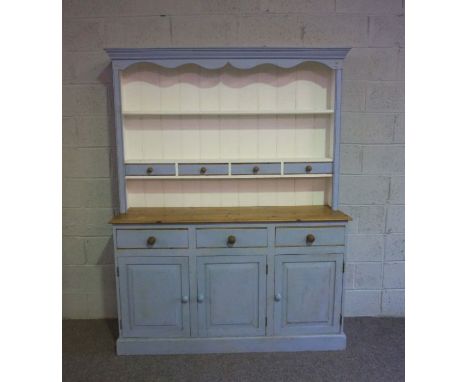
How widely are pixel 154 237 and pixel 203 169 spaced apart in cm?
56

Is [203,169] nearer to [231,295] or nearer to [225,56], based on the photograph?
[225,56]

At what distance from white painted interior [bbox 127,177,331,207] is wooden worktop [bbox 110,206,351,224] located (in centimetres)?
7

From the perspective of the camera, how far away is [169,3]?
2.26 meters

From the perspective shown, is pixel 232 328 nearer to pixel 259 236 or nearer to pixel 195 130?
pixel 259 236

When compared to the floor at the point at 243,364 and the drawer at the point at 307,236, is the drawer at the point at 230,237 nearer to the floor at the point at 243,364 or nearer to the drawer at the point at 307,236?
the drawer at the point at 307,236

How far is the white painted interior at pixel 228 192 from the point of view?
7.83 ft

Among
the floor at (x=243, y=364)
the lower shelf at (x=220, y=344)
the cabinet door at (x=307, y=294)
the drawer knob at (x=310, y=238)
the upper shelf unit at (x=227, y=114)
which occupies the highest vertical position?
the upper shelf unit at (x=227, y=114)

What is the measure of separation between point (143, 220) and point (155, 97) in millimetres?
878

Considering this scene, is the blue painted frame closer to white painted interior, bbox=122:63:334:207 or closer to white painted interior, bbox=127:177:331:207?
white painted interior, bbox=122:63:334:207

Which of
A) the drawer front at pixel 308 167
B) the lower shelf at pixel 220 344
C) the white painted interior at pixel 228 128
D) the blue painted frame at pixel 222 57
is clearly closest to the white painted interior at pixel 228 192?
the white painted interior at pixel 228 128

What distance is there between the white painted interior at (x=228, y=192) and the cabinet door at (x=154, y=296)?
494 millimetres

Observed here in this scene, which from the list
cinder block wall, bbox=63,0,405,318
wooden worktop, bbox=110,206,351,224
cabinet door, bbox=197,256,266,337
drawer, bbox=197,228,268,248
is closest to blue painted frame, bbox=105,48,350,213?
cinder block wall, bbox=63,0,405,318

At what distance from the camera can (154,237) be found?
6.72 ft

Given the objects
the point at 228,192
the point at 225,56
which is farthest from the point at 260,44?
the point at 228,192
